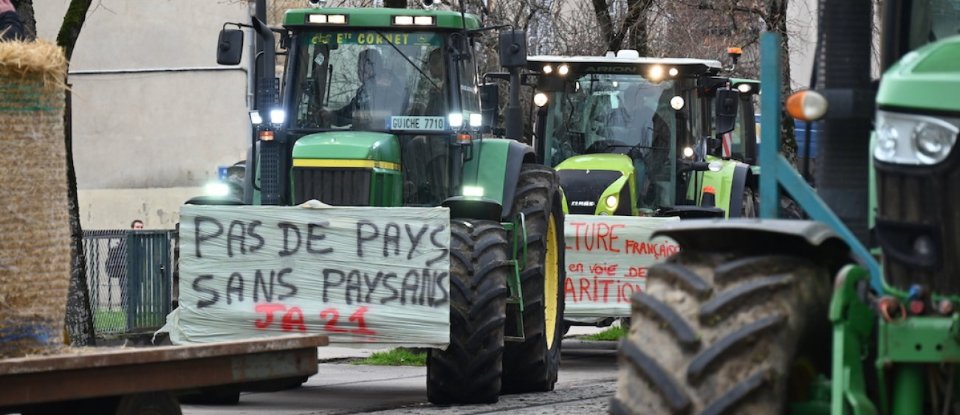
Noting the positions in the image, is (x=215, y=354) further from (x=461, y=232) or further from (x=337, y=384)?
(x=337, y=384)

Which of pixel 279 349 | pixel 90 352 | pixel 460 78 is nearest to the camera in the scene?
pixel 90 352

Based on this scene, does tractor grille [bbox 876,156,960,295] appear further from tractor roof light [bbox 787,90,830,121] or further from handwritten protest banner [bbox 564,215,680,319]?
handwritten protest banner [bbox 564,215,680,319]

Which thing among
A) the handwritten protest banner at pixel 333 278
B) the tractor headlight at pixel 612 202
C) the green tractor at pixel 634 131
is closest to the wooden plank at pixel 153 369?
the handwritten protest banner at pixel 333 278

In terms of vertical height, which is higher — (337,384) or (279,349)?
(279,349)

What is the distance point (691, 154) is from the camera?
19828 mm

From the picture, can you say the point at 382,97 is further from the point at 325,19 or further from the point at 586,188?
the point at 586,188

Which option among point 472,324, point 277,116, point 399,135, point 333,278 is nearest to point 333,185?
point 399,135

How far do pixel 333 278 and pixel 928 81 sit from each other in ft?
23.7

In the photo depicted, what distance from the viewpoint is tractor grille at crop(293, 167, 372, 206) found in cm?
1329

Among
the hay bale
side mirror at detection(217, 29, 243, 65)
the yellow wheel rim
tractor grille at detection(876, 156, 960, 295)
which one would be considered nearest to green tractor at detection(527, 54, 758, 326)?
the yellow wheel rim

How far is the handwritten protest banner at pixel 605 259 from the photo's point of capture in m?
17.3

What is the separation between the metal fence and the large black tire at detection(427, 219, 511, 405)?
841 centimetres

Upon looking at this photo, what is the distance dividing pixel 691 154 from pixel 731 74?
13022 millimetres

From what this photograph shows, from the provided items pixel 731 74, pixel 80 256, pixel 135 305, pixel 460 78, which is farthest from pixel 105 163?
pixel 460 78
